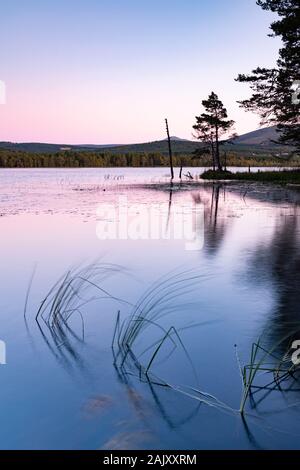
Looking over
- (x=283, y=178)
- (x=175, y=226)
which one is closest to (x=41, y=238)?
(x=175, y=226)

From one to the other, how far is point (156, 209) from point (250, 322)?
17891 millimetres

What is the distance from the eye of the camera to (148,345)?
6.39m

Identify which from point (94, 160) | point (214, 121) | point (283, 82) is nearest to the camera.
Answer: point (283, 82)

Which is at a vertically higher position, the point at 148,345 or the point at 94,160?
the point at 94,160

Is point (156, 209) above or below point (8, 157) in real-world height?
below

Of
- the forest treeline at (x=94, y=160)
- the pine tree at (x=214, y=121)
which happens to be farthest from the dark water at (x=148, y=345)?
the forest treeline at (x=94, y=160)

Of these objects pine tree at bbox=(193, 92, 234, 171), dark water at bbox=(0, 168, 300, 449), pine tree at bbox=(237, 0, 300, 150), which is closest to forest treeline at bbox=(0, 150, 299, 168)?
pine tree at bbox=(193, 92, 234, 171)

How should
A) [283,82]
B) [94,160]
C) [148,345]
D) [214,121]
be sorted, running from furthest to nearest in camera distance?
[94,160], [214,121], [283,82], [148,345]

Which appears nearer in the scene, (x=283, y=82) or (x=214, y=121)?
(x=283, y=82)

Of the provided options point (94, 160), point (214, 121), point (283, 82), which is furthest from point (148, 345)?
point (94, 160)

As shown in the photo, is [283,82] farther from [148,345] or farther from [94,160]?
[94,160]

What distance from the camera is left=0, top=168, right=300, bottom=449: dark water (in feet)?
14.3

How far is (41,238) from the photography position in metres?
16.1
